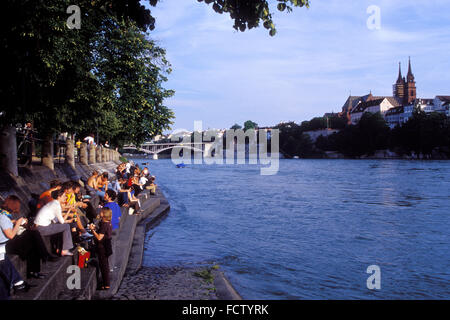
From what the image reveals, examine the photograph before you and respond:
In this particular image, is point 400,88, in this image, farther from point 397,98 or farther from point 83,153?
point 83,153

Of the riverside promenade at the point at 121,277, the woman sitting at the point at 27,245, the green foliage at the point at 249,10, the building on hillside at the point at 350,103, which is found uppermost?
the building on hillside at the point at 350,103

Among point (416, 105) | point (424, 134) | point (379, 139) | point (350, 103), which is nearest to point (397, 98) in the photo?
point (350, 103)

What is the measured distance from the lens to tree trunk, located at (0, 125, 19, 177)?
1223 centimetres

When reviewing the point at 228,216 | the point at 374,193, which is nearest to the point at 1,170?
the point at 228,216

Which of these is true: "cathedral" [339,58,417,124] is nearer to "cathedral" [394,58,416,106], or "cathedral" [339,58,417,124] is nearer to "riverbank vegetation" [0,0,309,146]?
"cathedral" [394,58,416,106]

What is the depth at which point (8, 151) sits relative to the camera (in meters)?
12.5

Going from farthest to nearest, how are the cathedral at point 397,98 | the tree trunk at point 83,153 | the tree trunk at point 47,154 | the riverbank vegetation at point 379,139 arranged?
the cathedral at point 397,98 → the riverbank vegetation at point 379,139 → the tree trunk at point 83,153 → the tree trunk at point 47,154

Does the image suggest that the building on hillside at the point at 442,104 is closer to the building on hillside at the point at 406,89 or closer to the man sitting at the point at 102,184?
the building on hillside at the point at 406,89

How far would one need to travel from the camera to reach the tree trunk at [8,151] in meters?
12.2

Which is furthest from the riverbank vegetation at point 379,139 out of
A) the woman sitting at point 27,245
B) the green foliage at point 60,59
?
the woman sitting at point 27,245

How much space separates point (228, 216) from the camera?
2258 centimetres

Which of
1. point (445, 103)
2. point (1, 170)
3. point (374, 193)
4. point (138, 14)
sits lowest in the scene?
point (374, 193)
